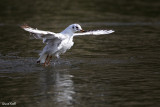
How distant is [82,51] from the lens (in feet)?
52.6

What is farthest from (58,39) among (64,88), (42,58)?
(64,88)

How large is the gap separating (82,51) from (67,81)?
4.78 m

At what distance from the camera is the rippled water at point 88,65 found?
967 centimetres

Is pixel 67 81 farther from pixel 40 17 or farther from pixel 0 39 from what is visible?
pixel 40 17

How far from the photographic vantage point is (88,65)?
1347cm

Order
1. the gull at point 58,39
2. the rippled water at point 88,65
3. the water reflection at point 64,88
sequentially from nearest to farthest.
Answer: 1. the water reflection at point 64,88
2. the rippled water at point 88,65
3. the gull at point 58,39

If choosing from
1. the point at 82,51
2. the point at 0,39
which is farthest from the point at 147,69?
A: the point at 0,39

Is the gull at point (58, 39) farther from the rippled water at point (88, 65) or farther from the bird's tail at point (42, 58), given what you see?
the rippled water at point (88, 65)

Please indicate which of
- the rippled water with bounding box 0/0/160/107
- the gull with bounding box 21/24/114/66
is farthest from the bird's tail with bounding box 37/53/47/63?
the rippled water with bounding box 0/0/160/107

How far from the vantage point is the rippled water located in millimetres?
9672

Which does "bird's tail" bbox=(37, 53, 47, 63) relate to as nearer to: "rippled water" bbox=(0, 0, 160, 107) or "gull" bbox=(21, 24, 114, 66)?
"gull" bbox=(21, 24, 114, 66)

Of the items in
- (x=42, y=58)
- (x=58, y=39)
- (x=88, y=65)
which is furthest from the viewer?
(x=42, y=58)

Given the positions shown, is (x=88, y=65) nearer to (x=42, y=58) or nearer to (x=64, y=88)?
(x=42, y=58)

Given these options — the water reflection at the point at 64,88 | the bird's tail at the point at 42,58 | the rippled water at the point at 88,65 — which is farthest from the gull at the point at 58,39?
the water reflection at the point at 64,88
